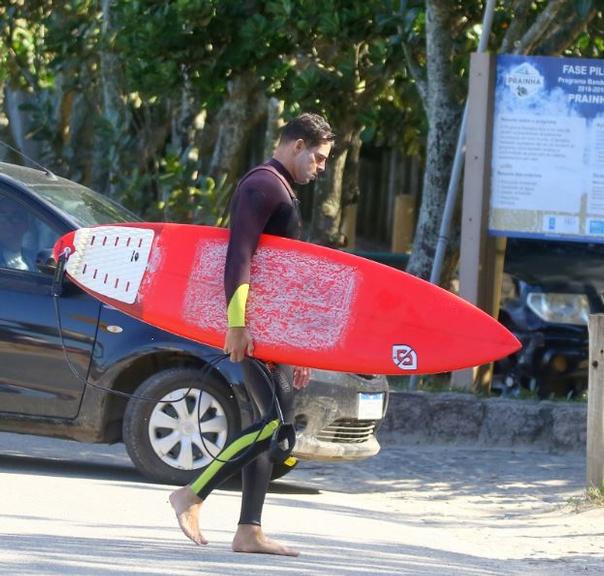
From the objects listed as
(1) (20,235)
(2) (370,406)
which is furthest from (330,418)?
(1) (20,235)

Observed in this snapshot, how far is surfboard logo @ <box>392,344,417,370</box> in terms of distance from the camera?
6.77m

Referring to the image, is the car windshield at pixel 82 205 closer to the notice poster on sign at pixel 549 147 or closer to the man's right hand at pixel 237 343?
the man's right hand at pixel 237 343

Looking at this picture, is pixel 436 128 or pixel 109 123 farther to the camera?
pixel 109 123

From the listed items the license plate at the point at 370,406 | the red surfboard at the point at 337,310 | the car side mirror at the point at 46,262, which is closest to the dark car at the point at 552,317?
the license plate at the point at 370,406

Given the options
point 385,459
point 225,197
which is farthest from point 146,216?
point 385,459

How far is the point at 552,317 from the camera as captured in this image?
12836 mm

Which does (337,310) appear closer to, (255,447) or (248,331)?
(248,331)

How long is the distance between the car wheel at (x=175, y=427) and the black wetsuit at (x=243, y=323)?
7.12ft

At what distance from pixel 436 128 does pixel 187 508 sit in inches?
251

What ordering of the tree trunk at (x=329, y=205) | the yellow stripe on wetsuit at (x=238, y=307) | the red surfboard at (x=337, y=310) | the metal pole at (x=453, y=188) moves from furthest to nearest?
1. the tree trunk at (x=329, y=205)
2. the metal pole at (x=453, y=188)
3. the red surfboard at (x=337, y=310)
4. the yellow stripe on wetsuit at (x=238, y=307)

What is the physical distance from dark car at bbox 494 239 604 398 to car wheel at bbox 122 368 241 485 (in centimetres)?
455

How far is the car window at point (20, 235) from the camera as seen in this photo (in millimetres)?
8773

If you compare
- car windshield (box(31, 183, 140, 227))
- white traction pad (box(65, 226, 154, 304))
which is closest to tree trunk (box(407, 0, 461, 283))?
car windshield (box(31, 183, 140, 227))

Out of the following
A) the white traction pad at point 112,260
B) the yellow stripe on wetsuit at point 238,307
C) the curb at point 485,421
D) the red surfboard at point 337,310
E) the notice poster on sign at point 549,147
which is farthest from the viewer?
the notice poster on sign at point 549,147
